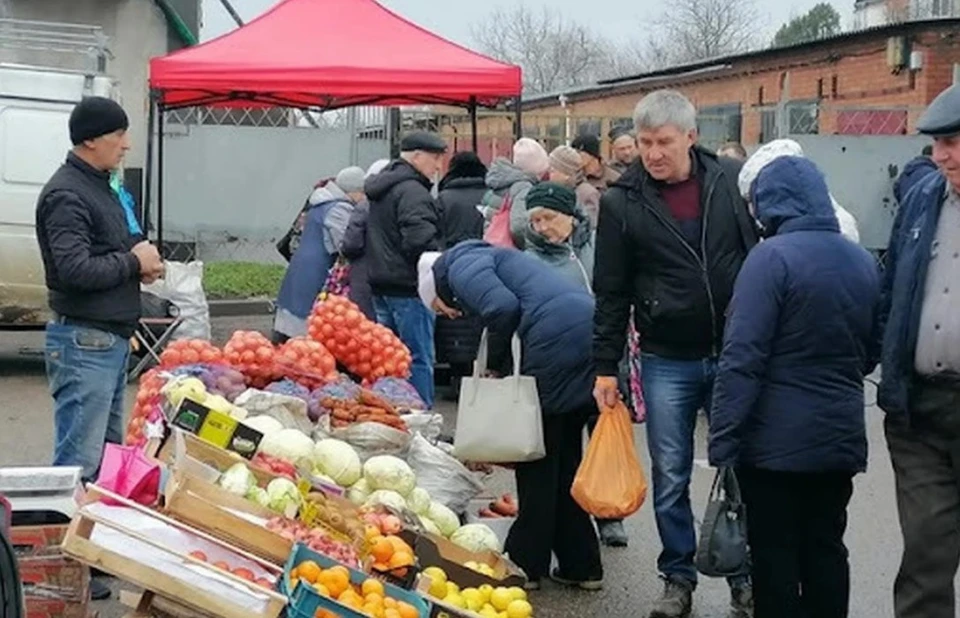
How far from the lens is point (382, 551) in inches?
226

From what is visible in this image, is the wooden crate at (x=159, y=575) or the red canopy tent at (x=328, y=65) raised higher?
the red canopy tent at (x=328, y=65)

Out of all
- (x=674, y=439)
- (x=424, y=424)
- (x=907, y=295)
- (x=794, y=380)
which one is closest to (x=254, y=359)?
(x=424, y=424)

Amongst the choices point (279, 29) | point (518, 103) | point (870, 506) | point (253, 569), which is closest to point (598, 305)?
point (253, 569)

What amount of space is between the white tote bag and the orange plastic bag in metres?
0.35

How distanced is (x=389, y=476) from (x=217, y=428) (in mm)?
824

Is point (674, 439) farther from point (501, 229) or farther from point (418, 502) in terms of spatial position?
point (501, 229)

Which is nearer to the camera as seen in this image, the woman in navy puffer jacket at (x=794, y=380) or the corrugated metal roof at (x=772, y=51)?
the woman in navy puffer jacket at (x=794, y=380)

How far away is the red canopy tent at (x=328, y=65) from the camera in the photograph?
12492 millimetres

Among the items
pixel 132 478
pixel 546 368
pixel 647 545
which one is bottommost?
pixel 647 545

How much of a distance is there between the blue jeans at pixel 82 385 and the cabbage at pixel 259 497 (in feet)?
3.80

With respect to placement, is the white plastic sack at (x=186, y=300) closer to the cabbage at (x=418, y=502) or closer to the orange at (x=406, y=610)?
the cabbage at (x=418, y=502)

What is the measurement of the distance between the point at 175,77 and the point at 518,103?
272 centimetres

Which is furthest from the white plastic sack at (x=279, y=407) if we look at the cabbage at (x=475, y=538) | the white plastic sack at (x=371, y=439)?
the cabbage at (x=475, y=538)

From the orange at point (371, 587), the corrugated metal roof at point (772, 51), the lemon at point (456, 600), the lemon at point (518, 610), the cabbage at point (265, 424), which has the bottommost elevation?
the lemon at point (518, 610)
